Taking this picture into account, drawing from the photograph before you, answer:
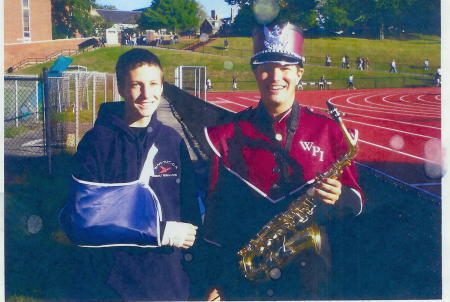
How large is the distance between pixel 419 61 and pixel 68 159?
153 inches

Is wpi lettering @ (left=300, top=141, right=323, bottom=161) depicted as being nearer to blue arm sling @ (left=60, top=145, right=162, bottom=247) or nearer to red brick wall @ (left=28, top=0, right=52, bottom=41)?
blue arm sling @ (left=60, top=145, right=162, bottom=247)

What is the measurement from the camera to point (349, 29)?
5.13 meters

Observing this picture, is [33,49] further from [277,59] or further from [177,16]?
[277,59]

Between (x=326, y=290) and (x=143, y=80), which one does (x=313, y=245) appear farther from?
(x=143, y=80)

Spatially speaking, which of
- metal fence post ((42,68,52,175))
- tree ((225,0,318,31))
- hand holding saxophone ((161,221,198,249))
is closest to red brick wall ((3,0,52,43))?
metal fence post ((42,68,52,175))

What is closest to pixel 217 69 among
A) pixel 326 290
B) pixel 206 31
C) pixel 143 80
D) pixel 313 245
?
pixel 206 31

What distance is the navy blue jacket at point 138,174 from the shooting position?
4258 millimetres

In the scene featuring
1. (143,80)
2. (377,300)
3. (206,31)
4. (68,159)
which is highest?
(206,31)

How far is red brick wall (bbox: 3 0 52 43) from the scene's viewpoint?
5.05 metres

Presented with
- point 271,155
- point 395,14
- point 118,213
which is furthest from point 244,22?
point 118,213

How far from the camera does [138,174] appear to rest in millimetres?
4359

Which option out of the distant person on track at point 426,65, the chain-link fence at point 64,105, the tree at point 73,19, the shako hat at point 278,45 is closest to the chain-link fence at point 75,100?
the chain-link fence at point 64,105

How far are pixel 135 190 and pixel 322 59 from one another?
223 cm

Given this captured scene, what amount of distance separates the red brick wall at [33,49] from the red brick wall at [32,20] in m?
0.06
